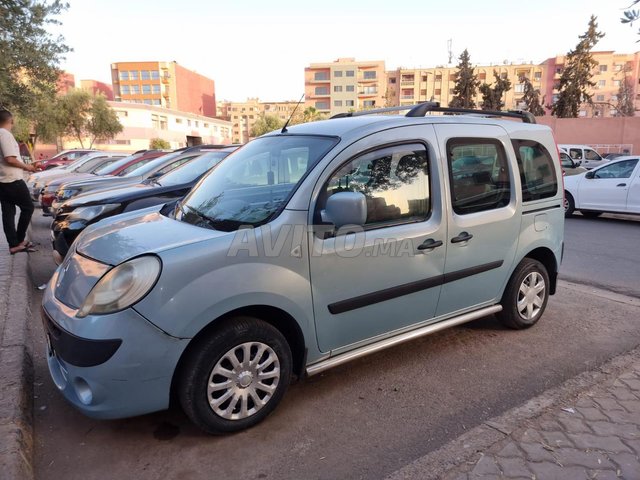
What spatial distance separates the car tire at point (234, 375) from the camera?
2.43m

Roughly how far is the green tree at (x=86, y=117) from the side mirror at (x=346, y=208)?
48953 mm

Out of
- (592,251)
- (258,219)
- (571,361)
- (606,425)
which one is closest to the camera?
(606,425)

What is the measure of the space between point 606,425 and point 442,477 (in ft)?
3.62

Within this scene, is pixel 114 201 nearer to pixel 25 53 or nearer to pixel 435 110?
pixel 435 110

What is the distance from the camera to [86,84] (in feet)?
259

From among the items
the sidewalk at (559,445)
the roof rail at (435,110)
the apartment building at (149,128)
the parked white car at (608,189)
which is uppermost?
the apartment building at (149,128)

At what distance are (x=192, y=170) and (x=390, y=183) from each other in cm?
393

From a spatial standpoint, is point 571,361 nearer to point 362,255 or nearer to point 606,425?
point 606,425

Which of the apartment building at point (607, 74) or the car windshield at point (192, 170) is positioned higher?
the apartment building at point (607, 74)

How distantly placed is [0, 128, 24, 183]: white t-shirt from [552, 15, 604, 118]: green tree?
141 feet

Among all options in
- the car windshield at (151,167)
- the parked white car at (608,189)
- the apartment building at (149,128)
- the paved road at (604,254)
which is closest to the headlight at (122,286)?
the paved road at (604,254)

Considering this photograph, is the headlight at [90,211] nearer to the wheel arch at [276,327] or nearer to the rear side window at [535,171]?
the wheel arch at [276,327]

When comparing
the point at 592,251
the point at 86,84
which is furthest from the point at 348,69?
the point at 592,251

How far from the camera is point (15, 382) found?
288 centimetres
